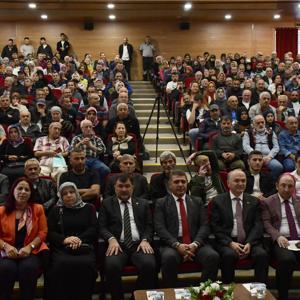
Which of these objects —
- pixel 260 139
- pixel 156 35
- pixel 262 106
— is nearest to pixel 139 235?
pixel 260 139

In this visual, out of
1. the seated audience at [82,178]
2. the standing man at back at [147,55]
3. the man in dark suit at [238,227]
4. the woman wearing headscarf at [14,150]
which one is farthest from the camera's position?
the standing man at back at [147,55]

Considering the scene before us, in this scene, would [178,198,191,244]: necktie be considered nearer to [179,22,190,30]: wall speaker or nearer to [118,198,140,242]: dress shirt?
[118,198,140,242]: dress shirt

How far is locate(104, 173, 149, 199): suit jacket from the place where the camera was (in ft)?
13.5

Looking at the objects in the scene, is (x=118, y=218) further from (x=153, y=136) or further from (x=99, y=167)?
(x=153, y=136)

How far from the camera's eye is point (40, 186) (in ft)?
13.3

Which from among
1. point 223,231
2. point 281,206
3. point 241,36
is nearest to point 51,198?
point 223,231

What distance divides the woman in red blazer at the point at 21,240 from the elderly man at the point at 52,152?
45.0 inches

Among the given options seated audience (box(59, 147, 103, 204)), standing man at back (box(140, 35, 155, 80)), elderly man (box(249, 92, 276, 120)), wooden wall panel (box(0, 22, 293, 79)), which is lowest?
seated audience (box(59, 147, 103, 204))

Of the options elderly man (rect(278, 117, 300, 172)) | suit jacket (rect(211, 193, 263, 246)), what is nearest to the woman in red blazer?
suit jacket (rect(211, 193, 263, 246))

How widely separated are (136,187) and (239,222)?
94cm

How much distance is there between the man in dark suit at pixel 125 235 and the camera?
11.1 feet

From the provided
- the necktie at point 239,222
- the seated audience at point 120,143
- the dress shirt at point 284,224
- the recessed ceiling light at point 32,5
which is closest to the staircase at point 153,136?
the seated audience at point 120,143

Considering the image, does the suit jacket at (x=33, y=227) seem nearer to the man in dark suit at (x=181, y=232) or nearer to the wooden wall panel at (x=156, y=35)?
the man in dark suit at (x=181, y=232)

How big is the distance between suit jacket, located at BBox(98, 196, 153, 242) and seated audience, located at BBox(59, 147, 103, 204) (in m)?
0.40
